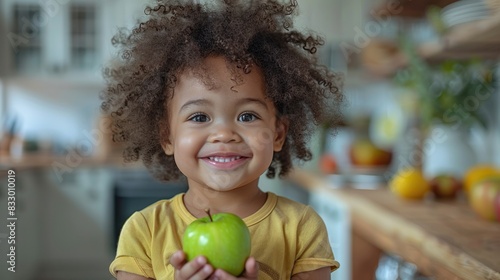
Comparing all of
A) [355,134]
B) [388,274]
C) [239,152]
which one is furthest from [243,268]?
[355,134]

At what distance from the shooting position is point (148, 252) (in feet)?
1.97

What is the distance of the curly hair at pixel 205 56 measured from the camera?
1.99ft

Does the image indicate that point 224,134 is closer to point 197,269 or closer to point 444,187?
point 197,269

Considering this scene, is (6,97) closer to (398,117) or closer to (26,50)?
(26,50)

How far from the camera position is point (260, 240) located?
1.99 feet

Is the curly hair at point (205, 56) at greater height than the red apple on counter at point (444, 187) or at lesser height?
greater

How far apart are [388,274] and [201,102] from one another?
139cm

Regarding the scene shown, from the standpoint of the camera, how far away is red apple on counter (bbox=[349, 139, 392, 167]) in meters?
2.09

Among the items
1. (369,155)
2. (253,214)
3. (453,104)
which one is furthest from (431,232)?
(369,155)

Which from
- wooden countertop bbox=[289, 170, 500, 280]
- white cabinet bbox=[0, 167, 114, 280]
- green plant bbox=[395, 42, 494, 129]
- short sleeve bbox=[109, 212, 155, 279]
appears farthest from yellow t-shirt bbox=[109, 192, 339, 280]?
white cabinet bbox=[0, 167, 114, 280]

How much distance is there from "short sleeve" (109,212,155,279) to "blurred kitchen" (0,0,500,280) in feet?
0.43

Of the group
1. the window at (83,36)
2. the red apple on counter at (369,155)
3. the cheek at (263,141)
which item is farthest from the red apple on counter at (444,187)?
the window at (83,36)

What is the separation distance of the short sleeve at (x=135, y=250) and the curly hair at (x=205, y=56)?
11 cm

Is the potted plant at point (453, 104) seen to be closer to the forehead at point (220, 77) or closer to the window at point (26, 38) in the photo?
the forehead at point (220, 77)
